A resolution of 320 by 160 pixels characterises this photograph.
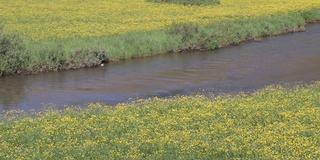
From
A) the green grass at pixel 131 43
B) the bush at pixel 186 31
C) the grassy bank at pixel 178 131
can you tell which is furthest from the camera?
the bush at pixel 186 31

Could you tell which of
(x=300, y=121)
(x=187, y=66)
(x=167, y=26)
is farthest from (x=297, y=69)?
(x=300, y=121)

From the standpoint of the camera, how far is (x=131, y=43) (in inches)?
1203

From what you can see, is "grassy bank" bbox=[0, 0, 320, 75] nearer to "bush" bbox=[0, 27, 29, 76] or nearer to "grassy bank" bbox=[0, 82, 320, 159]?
"bush" bbox=[0, 27, 29, 76]

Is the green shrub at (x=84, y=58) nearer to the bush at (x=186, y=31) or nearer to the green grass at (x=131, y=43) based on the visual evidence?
the green grass at (x=131, y=43)

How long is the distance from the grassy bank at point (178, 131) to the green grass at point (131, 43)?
8881 millimetres

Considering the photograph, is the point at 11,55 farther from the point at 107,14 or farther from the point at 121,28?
the point at 107,14

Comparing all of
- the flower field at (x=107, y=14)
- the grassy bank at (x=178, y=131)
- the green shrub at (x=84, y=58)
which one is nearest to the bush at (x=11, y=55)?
the green shrub at (x=84, y=58)

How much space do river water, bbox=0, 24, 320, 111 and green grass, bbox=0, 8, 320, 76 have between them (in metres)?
0.51

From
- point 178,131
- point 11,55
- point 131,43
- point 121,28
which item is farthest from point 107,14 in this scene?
point 178,131

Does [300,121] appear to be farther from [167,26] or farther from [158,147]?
[167,26]

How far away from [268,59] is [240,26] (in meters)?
6.28

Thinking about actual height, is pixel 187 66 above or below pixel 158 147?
below

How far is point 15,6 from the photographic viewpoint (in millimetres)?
42625

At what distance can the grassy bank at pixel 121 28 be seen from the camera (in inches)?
1053
